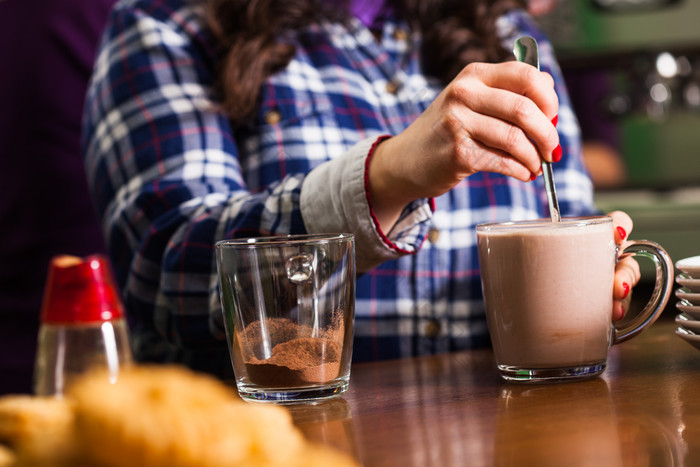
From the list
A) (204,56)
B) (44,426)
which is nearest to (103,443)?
(44,426)

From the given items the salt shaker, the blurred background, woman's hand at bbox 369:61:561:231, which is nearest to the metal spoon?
woman's hand at bbox 369:61:561:231

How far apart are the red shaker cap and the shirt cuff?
285 millimetres

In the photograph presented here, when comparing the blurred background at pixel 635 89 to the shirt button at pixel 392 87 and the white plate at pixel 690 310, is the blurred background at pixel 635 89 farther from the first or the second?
the white plate at pixel 690 310

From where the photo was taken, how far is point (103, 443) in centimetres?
34

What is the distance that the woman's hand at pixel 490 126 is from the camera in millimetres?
686

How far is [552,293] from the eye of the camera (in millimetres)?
673

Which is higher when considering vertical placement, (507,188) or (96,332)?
(507,188)

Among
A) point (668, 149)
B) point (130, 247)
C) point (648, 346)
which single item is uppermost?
point (668, 149)

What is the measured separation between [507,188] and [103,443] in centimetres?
98

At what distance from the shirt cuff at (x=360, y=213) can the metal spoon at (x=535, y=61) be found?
142 millimetres

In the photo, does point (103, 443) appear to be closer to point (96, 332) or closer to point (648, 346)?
point (96, 332)

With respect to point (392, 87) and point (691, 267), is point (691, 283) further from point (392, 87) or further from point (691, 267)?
point (392, 87)

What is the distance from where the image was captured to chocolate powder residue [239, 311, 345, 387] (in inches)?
25.1

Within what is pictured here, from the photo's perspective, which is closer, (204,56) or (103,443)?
(103,443)
